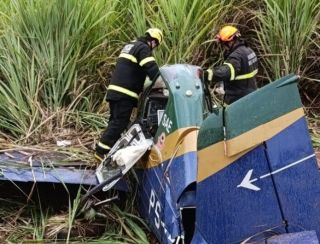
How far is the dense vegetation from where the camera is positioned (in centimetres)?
646

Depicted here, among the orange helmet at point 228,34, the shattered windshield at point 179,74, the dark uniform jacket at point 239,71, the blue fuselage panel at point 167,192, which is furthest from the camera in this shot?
the orange helmet at point 228,34

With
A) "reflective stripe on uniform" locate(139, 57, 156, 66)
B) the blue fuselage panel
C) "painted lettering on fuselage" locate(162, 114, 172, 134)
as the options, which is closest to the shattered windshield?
"painted lettering on fuselage" locate(162, 114, 172, 134)

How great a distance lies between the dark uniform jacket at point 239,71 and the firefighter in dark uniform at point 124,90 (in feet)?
4.20

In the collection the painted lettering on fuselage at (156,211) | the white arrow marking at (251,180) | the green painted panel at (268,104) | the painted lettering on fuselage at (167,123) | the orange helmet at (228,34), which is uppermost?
the orange helmet at (228,34)

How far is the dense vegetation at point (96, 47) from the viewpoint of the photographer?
646 cm

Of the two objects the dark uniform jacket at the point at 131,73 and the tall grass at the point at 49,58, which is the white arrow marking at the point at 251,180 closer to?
the dark uniform jacket at the point at 131,73

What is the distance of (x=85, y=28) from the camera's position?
7035mm

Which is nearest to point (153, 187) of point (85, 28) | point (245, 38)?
point (85, 28)

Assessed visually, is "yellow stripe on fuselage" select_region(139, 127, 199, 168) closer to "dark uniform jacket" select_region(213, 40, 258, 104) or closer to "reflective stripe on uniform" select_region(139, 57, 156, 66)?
"reflective stripe on uniform" select_region(139, 57, 156, 66)

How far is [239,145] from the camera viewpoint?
293 cm

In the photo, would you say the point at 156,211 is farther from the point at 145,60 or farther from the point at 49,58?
the point at 49,58

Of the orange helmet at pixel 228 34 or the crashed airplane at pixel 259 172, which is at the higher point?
the orange helmet at pixel 228 34

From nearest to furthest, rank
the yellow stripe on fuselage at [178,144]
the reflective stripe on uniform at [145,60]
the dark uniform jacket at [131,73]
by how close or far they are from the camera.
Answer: the yellow stripe on fuselage at [178,144] < the reflective stripe on uniform at [145,60] < the dark uniform jacket at [131,73]

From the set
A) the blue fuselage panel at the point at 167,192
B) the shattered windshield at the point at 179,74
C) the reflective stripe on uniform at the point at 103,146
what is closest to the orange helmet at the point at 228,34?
the reflective stripe on uniform at the point at 103,146
